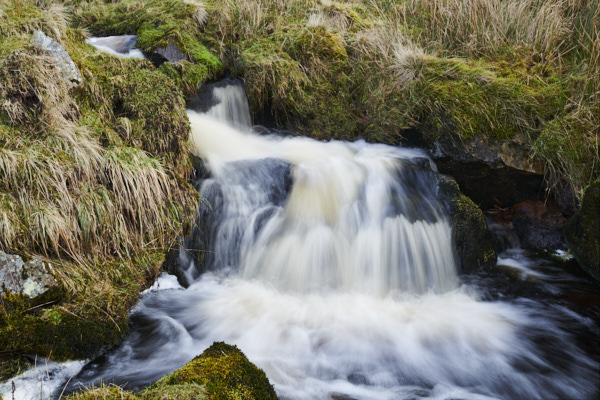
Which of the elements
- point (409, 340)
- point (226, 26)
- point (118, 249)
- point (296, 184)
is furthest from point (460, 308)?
point (226, 26)

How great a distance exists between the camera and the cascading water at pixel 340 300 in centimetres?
320

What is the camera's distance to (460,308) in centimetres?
415

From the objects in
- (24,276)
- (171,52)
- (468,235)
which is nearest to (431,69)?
(468,235)

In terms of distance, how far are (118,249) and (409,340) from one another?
2.57 m

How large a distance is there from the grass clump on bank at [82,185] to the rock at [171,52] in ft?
5.38

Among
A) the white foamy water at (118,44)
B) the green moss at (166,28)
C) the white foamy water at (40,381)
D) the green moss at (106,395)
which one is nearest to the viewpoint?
the green moss at (106,395)

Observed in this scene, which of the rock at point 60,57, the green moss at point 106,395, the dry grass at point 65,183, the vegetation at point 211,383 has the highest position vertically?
the rock at point 60,57

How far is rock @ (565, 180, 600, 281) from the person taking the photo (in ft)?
13.2

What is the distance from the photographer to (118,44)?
691cm

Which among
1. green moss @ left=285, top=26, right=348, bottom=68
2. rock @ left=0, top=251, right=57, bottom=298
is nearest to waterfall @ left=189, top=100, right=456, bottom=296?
rock @ left=0, top=251, right=57, bottom=298

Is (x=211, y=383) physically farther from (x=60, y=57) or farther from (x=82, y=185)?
(x=60, y=57)

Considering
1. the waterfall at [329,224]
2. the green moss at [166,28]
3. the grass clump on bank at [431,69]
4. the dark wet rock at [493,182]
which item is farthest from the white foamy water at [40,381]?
the dark wet rock at [493,182]

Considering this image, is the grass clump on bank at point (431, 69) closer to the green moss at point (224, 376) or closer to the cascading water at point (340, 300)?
the cascading water at point (340, 300)

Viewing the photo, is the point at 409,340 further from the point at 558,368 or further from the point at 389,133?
the point at 389,133
